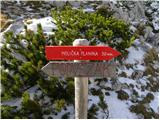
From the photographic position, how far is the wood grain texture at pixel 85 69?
455cm

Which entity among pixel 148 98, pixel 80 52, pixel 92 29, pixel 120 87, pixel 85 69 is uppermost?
pixel 80 52

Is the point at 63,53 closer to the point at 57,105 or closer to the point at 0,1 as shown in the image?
the point at 57,105

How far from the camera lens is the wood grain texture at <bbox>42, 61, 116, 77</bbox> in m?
4.55

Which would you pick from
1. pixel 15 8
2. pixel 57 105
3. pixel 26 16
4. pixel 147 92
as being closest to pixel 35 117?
pixel 57 105

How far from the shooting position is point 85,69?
4578 millimetres

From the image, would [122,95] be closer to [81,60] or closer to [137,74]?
[137,74]

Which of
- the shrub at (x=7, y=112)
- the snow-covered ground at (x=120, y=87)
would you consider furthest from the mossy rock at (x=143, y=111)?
the shrub at (x=7, y=112)

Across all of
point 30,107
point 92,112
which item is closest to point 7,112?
point 30,107

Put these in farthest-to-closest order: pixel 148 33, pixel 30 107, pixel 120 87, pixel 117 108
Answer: pixel 148 33
pixel 120 87
pixel 117 108
pixel 30 107

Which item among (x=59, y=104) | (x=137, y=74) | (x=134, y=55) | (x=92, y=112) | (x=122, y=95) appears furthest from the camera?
(x=134, y=55)

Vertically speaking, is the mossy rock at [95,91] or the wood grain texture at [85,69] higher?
the wood grain texture at [85,69]

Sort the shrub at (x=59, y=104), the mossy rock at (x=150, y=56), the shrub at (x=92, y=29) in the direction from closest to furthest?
the shrub at (x=59, y=104) < the shrub at (x=92, y=29) < the mossy rock at (x=150, y=56)

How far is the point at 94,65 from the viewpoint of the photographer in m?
4.55

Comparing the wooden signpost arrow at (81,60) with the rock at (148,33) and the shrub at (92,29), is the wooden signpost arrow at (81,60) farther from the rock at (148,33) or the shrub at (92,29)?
the rock at (148,33)
